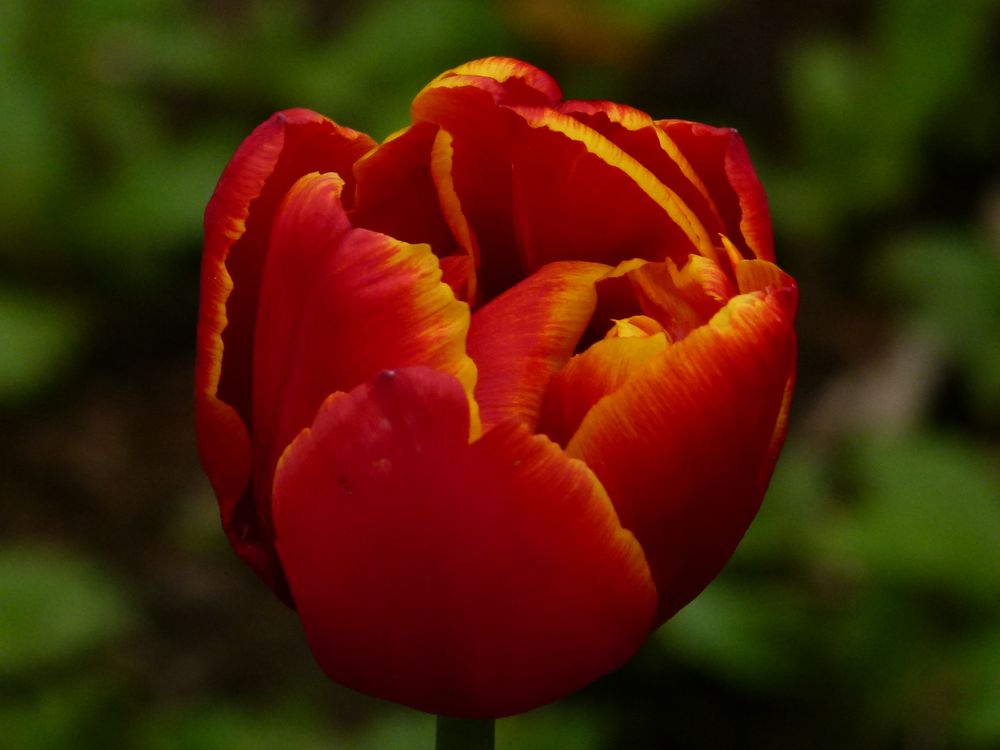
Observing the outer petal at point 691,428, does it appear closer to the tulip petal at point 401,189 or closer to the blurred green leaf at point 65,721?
the tulip petal at point 401,189

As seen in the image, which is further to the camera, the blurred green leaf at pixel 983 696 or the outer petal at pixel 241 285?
the blurred green leaf at pixel 983 696

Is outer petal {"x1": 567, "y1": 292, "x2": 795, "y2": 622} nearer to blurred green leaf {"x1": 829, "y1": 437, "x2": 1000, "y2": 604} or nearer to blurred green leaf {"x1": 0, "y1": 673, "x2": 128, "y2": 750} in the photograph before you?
blurred green leaf {"x1": 0, "y1": 673, "x2": 128, "y2": 750}

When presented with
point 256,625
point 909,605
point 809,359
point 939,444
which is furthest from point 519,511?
point 809,359

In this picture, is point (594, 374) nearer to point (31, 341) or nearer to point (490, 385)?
point (490, 385)

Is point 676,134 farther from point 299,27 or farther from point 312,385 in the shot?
point 299,27

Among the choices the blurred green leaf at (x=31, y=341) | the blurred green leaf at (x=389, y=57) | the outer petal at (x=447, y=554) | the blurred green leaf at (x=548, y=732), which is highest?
the outer petal at (x=447, y=554)

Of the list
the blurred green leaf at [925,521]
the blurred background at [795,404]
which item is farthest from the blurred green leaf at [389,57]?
the blurred green leaf at [925,521]

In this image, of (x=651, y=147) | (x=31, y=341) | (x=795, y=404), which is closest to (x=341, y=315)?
(x=651, y=147)

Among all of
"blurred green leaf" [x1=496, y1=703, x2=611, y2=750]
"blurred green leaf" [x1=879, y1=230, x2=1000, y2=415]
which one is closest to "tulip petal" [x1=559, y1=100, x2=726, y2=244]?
"blurred green leaf" [x1=496, y1=703, x2=611, y2=750]
